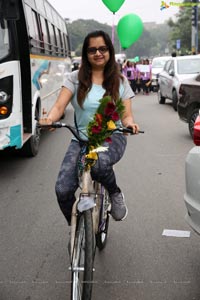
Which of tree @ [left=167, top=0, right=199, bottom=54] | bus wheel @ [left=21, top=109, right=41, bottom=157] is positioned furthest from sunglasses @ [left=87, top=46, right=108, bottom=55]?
tree @ [left=167, top=0, right=199, bottom=54]

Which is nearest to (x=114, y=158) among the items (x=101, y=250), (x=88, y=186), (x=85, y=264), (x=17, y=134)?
(x=88, y=186)

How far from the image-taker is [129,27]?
15766mm

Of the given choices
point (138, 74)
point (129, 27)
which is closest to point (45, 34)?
point (129, 27)

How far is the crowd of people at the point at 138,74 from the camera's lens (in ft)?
68.2

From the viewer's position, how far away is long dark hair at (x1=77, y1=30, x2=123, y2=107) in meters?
3.50

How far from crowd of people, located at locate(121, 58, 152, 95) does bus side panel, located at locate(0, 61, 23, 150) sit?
1433 cm

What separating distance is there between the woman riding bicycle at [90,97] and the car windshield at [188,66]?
11561mm

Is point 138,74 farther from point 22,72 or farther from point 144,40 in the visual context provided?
point 144,40

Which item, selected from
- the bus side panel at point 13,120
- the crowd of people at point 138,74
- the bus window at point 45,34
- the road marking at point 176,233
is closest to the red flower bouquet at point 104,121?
the road marking at point 176,233

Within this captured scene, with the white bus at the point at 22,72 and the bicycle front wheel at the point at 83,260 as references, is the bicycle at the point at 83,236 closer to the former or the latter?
the bicycle front wheel at the point at 83,260

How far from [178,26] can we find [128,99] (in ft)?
222

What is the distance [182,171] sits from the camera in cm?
707

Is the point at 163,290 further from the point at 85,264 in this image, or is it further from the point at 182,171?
the point at 182,171

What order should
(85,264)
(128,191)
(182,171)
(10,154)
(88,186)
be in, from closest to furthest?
1. (85,264)
2. (88,186)
3. (128,191)
4. (182,171)
5. (10,154)
